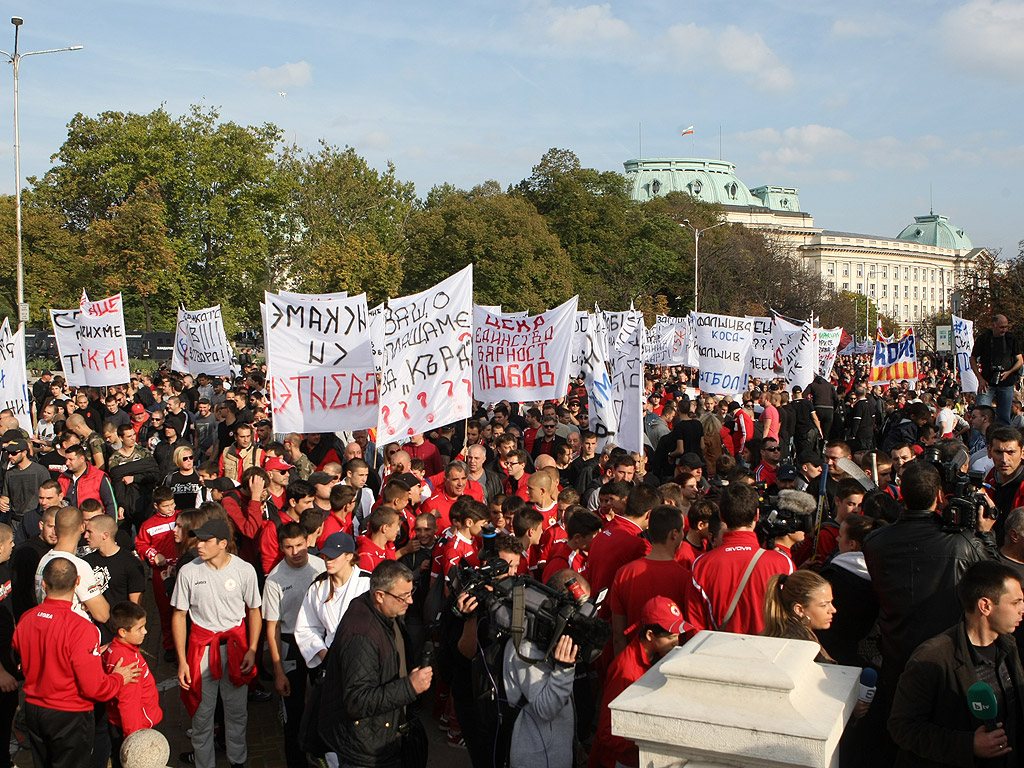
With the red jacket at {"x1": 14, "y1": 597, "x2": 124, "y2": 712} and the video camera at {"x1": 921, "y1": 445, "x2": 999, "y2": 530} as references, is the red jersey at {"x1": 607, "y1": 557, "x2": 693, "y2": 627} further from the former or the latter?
the red jacket at {"x1": 14, "y1": 597, "x2": 124, "y2": 712}

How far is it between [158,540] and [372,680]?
378 centimetres

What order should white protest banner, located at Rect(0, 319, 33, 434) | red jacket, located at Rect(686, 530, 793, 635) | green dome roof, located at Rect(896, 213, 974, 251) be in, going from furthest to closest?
1. green dome roof, located at Rect(896, 213, 974, 251)
2. white protest banner, located at Rect(0, 319, 33, 434)
3. red jacket, located at Rect(686, 530, 793, 635)

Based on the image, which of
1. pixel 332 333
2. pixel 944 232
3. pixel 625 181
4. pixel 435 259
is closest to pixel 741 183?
pixel 944 232

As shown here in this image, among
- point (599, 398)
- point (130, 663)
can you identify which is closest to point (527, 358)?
point (599, 398)

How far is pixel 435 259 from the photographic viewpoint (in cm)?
5725

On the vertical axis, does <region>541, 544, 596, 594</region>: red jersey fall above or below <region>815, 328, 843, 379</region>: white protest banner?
below

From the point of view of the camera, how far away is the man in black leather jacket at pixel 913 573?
176 inches

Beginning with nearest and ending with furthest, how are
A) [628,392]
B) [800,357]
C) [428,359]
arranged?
[428,359], [628,392], [800,357]

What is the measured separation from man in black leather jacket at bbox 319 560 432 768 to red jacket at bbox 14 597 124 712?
1.48 metres

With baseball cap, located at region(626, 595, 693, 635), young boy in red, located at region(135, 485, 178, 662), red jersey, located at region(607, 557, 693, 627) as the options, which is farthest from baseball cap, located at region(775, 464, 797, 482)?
young boy in red, located at region(135, 485, 178, 662)

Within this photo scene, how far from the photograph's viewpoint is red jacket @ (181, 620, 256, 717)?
6.13 meters

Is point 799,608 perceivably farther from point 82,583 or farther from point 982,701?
point 82,583

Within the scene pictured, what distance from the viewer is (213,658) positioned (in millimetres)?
6145

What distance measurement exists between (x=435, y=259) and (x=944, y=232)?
432ft
